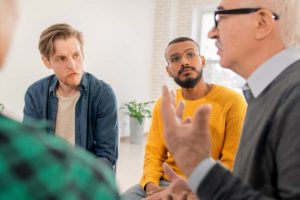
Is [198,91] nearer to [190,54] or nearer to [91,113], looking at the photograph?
[190,54]

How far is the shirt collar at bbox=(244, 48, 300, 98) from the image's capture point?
37.3 inches

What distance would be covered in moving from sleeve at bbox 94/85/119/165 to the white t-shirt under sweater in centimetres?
16

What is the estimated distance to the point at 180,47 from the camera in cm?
209

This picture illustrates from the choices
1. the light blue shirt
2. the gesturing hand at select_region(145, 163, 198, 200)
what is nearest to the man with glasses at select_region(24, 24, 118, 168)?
the gesturing hand at select_region(145, 163, 198, 200)

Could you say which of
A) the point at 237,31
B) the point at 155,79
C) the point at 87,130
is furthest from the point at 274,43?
the point at 155,79

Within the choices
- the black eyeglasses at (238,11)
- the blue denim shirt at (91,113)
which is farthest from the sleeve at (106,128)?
the black eyeglasses at (238,11)

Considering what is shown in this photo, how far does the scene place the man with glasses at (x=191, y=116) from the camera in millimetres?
1772

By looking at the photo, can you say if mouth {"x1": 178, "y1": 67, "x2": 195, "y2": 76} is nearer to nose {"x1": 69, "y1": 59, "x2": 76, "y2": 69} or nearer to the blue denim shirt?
the blue denim shirt

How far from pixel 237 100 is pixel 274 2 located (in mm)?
887

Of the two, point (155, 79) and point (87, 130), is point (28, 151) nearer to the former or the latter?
point (87, 130)

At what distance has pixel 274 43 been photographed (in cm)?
100

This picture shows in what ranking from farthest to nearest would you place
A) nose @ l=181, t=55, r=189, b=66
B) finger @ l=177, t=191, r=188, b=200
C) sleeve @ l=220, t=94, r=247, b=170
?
nose @ l=181, t=55, r=189, b=66
sleeve @ l=220, t=94, r=247, b=170
finger @ l=177, t=191, r=188, b=200

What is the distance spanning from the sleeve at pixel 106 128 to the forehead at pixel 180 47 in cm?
55

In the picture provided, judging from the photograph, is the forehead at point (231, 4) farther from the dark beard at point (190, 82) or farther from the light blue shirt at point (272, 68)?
the dark beard at point (190, 82)
